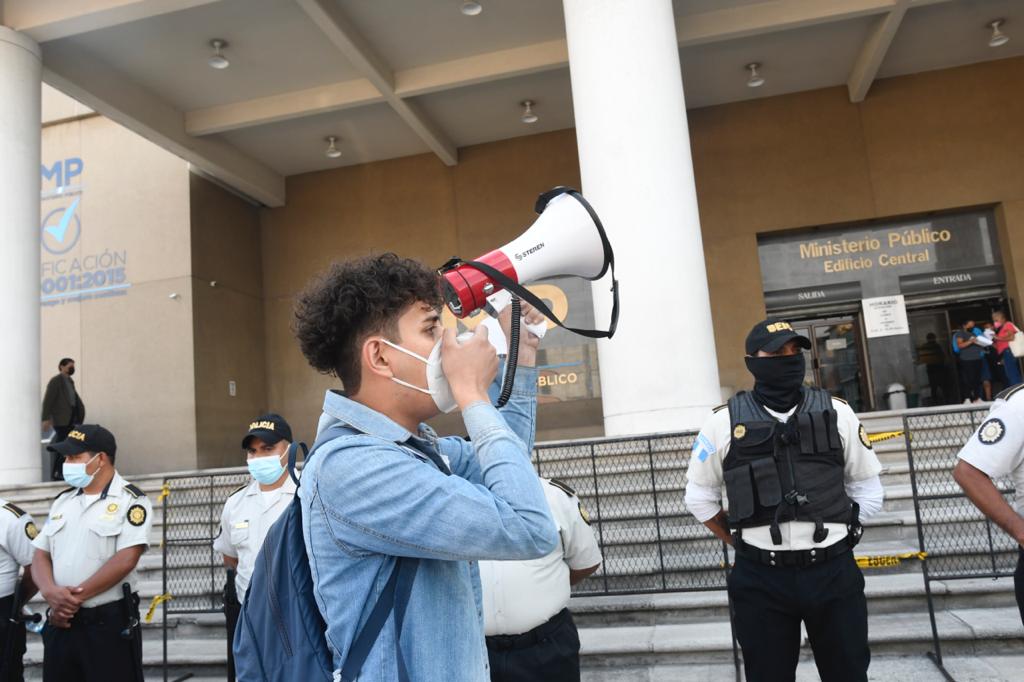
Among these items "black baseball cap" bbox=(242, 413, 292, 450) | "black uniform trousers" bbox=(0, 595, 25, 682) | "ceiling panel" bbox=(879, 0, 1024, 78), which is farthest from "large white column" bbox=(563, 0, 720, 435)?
"ceiling panel" bbox=(879, 0, 1024, 78)

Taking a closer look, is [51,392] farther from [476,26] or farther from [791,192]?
[791,192]

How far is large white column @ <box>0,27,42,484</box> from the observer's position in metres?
9.37

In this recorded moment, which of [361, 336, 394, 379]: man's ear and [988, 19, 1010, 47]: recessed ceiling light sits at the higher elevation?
[988, 19, 1010, 47]: recessed ceiling light

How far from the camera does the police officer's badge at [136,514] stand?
4.51m

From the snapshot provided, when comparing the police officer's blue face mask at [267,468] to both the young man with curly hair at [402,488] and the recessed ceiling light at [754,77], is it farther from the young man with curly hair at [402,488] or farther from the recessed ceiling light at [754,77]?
the recessed ceiling light at [754,77]

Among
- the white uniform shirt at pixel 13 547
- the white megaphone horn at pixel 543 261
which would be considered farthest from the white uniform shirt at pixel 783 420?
the white uniform shirt at pixel 13 547

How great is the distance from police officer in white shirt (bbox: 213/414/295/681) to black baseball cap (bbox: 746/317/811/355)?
8.94ft

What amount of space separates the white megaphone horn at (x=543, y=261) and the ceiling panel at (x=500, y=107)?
11.1 meters

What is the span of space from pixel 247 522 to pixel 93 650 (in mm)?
1010

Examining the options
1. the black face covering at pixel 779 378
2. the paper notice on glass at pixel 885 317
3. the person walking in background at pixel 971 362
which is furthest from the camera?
the paper notice on glass at pixel 885 317

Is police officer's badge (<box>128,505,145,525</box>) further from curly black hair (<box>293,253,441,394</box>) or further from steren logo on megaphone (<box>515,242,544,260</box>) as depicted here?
steren logo on megaphone (<box>515,242,544,260</box>)

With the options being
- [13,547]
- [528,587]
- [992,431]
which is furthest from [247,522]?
[992,431]

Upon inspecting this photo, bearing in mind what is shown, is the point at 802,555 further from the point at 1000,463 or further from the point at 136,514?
the point at 136,514

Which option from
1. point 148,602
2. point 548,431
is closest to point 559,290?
point 548,431
